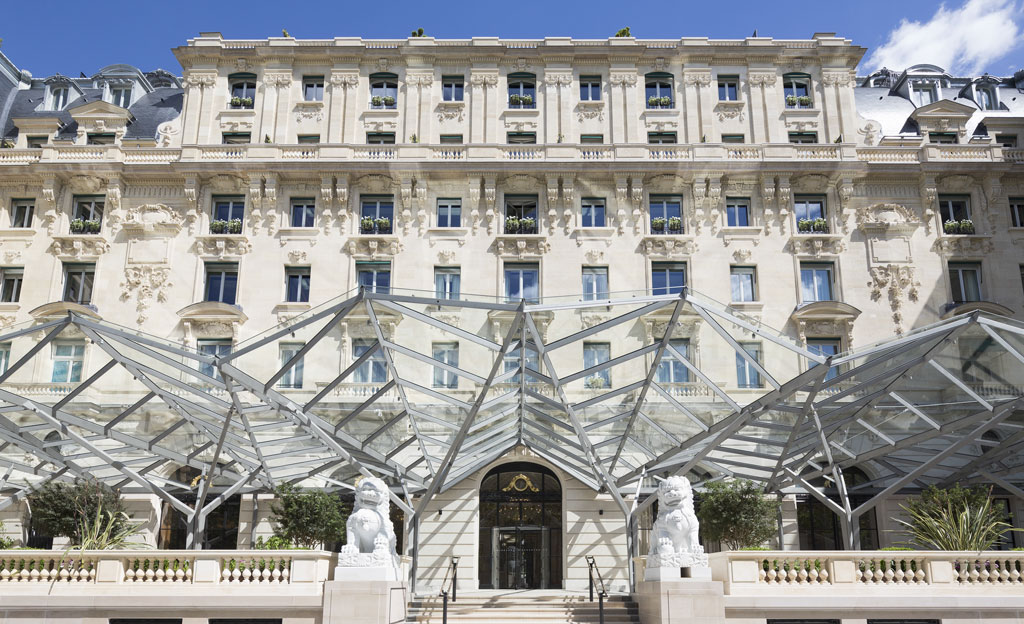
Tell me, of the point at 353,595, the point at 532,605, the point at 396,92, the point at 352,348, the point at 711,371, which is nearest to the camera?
the point at 353,595

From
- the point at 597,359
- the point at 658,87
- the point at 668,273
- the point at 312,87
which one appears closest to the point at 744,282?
the point at 668,273

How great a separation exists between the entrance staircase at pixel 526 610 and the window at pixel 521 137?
676 inches

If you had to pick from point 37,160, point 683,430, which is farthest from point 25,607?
point 37,160

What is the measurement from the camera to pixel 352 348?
19719 millimetres

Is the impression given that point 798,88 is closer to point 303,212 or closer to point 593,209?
point 593,209

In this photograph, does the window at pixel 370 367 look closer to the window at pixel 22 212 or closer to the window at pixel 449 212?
the window at pixel 449 212

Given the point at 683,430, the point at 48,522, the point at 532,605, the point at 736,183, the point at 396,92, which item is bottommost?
the point at 532,605

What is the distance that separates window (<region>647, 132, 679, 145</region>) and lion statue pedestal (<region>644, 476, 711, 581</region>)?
18111 millimetres

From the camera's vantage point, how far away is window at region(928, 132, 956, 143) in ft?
111

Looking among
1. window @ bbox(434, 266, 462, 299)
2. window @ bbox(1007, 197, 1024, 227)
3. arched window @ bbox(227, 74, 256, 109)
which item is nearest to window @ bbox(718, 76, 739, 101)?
window @ bbox(1007, 197, 1024, 227)

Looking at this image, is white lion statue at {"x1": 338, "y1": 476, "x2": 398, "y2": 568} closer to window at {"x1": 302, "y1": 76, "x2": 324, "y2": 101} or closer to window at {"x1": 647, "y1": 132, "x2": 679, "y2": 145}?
window at {"x1": 647, "y1": 132, "x2": 679, "y2": 145}

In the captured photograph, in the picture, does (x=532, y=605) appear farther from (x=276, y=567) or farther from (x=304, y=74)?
(x=304, y=74)

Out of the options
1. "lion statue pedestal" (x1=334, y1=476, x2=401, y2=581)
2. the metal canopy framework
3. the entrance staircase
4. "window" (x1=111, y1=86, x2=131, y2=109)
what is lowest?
the entrance staircase

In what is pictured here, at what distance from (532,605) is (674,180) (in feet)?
54.8
